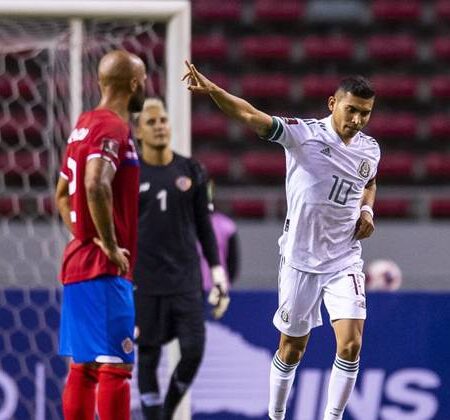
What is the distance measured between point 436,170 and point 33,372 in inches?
234

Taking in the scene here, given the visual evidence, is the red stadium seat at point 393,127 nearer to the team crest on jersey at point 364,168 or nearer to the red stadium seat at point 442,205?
the red stadium seat at point 442,205

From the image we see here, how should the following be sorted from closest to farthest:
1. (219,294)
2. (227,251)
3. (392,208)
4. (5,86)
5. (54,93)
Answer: (219,294) < (54,93) < (227,251) < (5,86) < (392,208)

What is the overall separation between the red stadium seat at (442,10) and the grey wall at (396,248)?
2893mm

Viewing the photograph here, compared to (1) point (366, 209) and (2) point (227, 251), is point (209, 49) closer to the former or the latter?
A: (2) point (227, 251)

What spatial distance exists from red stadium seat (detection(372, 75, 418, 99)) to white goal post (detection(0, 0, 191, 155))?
6.11 meters

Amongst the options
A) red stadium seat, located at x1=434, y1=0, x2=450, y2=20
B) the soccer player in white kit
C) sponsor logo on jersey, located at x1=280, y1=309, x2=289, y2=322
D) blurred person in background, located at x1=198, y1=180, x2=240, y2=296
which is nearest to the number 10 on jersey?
the soccer player in white kit

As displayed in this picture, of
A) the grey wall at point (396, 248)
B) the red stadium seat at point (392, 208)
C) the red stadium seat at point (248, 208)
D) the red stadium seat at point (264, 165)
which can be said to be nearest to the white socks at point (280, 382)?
the grey wall at point (396, 248)

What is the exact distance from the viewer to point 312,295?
4855 millimetres

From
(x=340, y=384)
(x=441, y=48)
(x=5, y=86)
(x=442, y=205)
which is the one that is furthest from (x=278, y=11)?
(x=340, y=384)

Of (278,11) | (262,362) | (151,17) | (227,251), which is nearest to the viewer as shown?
(151,17)

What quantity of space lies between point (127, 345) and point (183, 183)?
1.39 meters

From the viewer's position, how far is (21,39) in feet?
22.2

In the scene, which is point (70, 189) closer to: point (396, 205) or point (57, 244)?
point (57, 244)

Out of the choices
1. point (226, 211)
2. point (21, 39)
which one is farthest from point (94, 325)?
point (226, 211)
